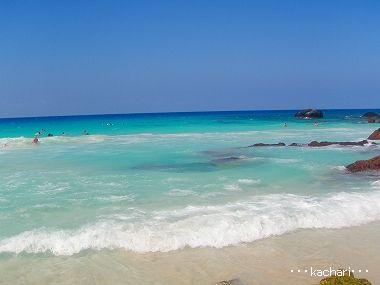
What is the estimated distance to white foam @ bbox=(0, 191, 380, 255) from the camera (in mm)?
9297

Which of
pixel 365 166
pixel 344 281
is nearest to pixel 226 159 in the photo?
pixel 365 166

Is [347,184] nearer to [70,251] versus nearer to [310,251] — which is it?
[310,251]

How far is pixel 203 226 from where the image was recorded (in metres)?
10.1

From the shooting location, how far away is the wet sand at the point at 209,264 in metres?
7.68

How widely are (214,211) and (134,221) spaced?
2.20 meters

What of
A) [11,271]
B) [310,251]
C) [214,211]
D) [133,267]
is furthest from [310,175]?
[11,271]

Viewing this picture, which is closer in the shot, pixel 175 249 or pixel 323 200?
pixel 175 249

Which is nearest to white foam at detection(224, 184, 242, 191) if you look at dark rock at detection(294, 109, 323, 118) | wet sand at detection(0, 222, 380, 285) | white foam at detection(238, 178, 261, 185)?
white foam at detection(238, 178, 261, 185)

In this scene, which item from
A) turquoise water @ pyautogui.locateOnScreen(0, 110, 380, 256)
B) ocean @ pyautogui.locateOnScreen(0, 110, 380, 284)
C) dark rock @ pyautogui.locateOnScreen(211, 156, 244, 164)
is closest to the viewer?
ocean @ pyautogui.locateOnScreen(0, 110, 380, 284)

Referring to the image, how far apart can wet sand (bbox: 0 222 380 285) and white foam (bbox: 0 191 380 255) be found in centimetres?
34

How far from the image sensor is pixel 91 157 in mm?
25109

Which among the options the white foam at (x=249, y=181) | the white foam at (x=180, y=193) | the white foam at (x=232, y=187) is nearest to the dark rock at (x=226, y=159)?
the white foam at (x=249, y=181)

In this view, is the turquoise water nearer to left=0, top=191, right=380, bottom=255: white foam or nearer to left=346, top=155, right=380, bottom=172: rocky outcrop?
left=0, top=191, right=380, bottom=255: white foam

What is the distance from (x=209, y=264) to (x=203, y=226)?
1.80 meters
